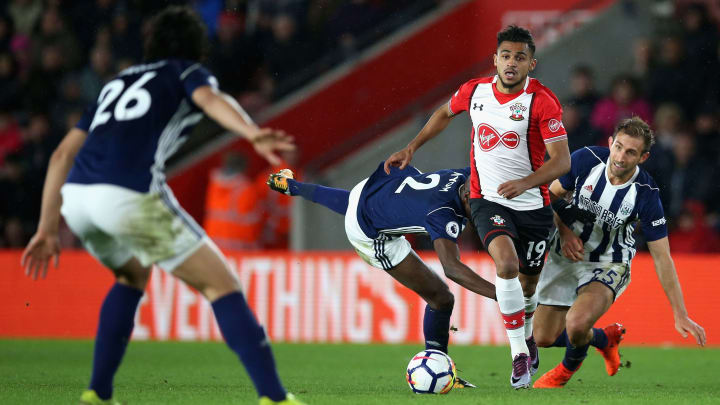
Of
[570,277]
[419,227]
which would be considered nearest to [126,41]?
[419,227]

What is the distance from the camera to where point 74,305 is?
40.0 ft

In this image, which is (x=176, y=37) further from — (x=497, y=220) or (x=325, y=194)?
(x=325, y=194)

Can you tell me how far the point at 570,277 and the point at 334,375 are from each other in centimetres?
192

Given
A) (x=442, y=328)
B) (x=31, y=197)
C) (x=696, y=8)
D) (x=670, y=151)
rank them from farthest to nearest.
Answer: (x=31, y=197) → (x=696, y=8) → (x=670, y=151) → (x=442, y=328)

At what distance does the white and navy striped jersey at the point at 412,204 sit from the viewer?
6.87 meters

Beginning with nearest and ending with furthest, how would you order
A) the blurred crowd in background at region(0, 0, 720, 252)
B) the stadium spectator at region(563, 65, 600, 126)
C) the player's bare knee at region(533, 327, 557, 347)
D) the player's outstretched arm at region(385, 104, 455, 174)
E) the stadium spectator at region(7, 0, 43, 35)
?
1. the player's outstretched arm at region(385, 104, 455, 174)
2. the player's bare knee at region(533, 327, 557, 347)
3. the blurred crowd in background at region(0, 0, 720, 252)
4. the stadium spectator at region(563, 65, 600, 126)
5. the stadium spectator at region(7, 0, 43, 35)

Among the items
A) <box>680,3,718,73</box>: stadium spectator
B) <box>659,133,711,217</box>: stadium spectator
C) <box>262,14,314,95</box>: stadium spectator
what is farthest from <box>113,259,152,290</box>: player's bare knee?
<box>262,14,314,95</box>: stadium spectator

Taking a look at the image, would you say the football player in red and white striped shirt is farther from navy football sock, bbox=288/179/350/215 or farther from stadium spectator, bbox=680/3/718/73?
stadium spectator, bbox=680/3/718/73

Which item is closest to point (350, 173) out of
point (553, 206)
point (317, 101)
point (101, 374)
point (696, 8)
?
point (317, 101)

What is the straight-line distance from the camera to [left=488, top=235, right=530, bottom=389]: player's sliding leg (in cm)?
637

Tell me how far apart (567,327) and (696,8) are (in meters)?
6.84

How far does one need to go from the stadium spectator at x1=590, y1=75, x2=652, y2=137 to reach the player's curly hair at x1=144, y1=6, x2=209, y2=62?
7962 millimetres

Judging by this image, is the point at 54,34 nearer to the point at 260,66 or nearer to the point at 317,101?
the point at 260,66

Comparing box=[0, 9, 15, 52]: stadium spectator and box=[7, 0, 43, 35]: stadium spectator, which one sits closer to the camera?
box=[0, 9, 15, 52]: stadium spectator
